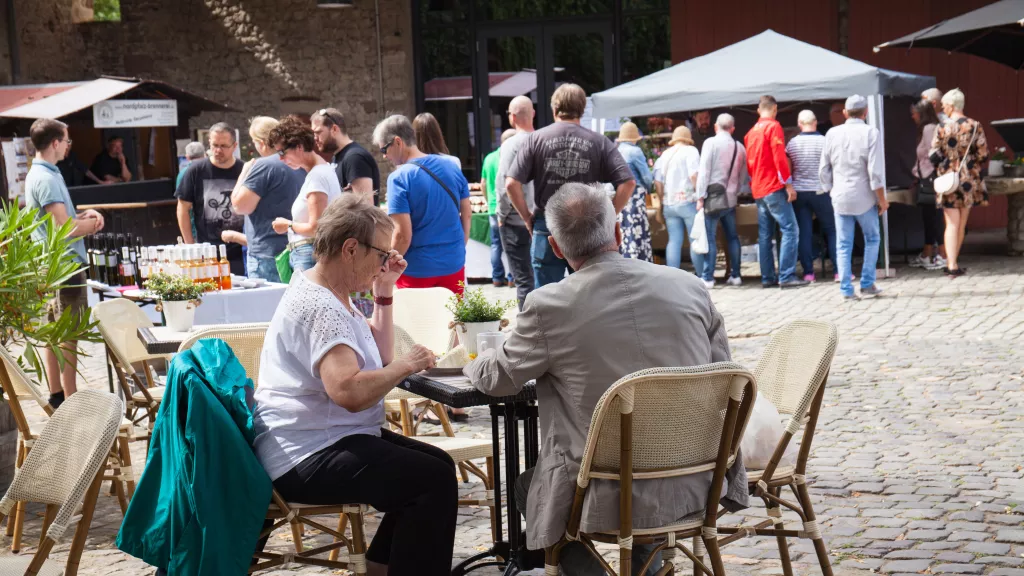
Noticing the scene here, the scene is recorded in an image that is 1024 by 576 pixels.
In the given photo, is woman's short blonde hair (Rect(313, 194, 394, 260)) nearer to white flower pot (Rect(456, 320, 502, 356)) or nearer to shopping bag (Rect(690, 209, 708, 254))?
white flower pot (Rect(456, 320, 502, 356))

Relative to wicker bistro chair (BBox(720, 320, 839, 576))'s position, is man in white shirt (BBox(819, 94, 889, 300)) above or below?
above

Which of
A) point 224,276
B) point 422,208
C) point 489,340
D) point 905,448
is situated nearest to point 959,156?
point 905,448

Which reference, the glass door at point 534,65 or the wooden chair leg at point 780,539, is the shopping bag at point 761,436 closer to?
the wooden chair leg at point 780,539

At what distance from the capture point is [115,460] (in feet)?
17.2

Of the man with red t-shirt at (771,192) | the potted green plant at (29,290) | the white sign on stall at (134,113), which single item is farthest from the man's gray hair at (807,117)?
the potted green plant at (29,290)

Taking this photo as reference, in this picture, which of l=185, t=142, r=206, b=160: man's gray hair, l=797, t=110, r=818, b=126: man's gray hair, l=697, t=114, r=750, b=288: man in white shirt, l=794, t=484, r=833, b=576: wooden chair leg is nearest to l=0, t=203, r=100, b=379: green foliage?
l=794, t=484, r=833, b=576: wooden chair leg

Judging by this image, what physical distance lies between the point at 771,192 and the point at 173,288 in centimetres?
669

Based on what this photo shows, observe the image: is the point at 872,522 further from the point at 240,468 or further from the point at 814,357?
the point at 240,468

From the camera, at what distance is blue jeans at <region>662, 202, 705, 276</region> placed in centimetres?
1141

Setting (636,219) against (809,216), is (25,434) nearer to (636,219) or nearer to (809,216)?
(636,219)

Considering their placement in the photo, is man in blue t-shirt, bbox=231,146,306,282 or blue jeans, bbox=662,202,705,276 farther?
blue jeans, bbox=662,202,705,276

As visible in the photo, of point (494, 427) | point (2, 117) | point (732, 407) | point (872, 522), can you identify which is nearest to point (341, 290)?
point (494, 427)

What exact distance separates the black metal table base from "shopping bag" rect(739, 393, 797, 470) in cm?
66

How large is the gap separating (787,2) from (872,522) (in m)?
12.6
